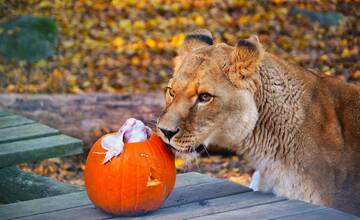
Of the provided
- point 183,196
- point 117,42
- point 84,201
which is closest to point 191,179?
point 183,196

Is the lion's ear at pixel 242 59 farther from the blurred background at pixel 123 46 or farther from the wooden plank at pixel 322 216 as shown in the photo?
the blurred background at pixel 123 46

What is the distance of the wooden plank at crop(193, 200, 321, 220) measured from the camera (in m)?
3.44

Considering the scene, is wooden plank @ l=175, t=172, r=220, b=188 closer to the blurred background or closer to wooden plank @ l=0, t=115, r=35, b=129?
wooden plank @ l=0, t=115, r=35, b=129

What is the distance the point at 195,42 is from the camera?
4277 millimetres

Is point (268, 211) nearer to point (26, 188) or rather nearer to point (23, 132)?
point (23, 132)

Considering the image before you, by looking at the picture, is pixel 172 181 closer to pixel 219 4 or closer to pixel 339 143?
pixel 339 143

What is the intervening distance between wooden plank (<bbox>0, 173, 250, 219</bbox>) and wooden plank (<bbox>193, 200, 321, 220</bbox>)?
0.87 feet

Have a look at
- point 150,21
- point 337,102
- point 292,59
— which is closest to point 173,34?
point 150,21

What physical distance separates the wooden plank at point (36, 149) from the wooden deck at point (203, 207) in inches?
28.4

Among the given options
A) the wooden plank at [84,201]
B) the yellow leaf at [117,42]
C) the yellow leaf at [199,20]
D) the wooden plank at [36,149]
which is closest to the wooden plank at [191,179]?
the wooden plank at [84,201]

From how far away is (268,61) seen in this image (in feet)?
14.0

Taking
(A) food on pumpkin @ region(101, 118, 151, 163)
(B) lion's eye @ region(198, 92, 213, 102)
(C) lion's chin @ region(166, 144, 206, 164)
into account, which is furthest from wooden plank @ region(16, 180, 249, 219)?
(B) lion's eye @ region(198, 92, 213, 102)

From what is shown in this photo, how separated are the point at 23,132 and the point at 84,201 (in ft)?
4.02

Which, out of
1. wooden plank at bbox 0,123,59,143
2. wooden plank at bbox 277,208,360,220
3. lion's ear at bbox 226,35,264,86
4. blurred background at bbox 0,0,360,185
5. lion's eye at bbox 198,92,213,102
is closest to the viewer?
wooden plank at bbox 277,208,360,220
